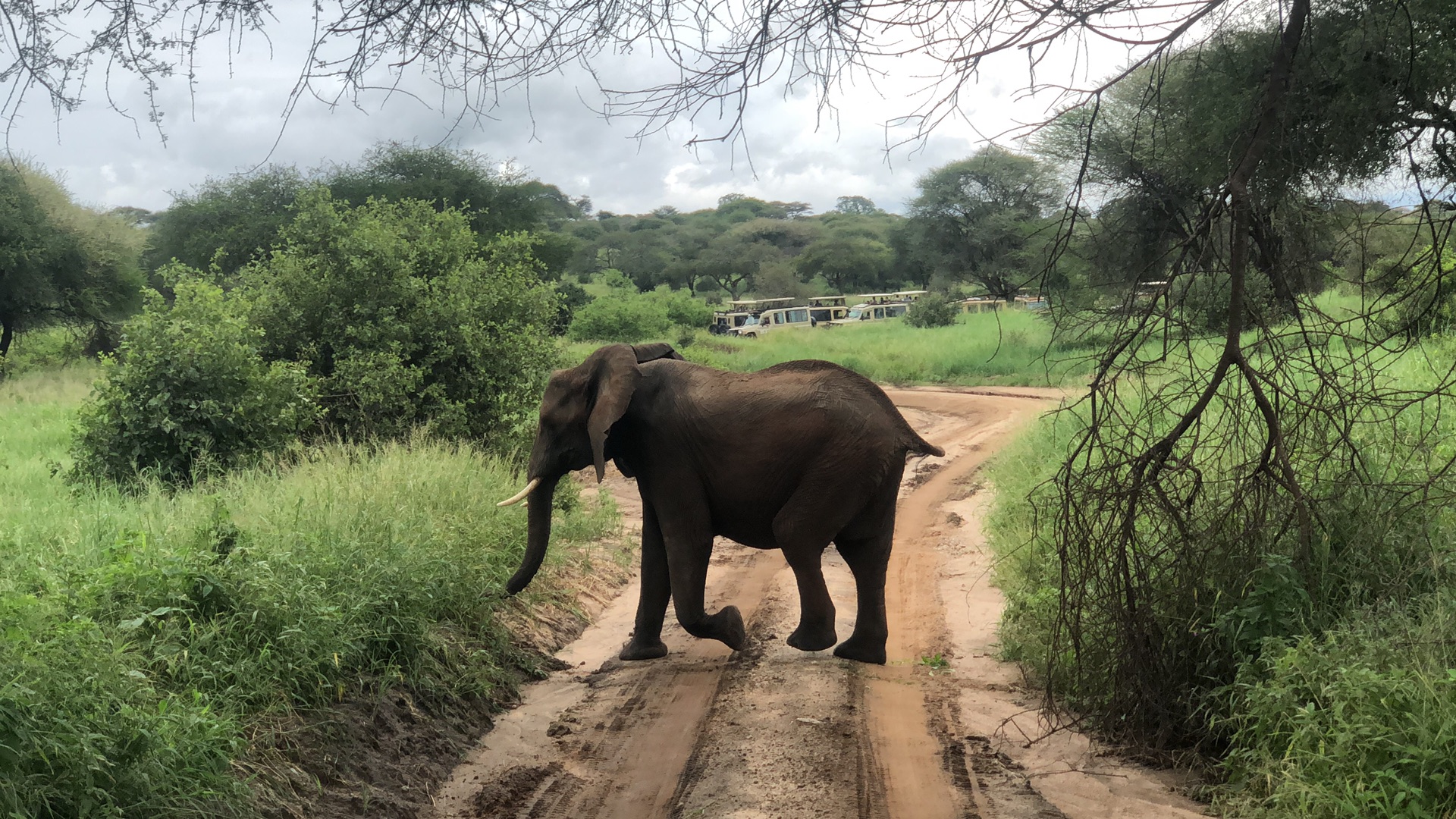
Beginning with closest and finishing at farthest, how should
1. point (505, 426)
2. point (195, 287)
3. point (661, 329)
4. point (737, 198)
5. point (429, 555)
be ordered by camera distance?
point (429, 555) → point (195, 287) → point (505, 426) → point (661, 329) → point (737, 198)

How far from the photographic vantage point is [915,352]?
27453 millimetres

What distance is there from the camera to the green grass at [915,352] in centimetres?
2475

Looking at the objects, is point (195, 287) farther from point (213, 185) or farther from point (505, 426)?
point (213, 185)

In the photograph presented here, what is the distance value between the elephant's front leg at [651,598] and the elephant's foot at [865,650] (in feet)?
3.78

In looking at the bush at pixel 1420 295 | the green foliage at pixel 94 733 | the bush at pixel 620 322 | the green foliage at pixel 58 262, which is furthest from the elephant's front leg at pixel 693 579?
the bush at pixel 620 322

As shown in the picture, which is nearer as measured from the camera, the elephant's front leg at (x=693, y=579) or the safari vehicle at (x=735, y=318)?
the elephant's front leg at (x=693, y=579)

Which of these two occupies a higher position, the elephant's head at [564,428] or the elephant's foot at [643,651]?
the elephant's head at [564,428]

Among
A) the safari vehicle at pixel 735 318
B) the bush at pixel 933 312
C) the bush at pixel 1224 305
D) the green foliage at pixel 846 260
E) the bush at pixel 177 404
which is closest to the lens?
the bush at pixel 1224 305

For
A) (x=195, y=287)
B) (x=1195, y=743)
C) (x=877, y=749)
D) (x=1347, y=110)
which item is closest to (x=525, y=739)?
(x=877, y=749)

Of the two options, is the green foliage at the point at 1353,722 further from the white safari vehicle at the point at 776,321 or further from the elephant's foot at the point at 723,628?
the white safari vehicle at the point at 776,321

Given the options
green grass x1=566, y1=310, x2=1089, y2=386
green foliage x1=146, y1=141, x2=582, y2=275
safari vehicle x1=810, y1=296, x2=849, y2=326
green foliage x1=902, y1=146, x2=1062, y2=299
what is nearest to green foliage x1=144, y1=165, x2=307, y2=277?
green foliage x1=146, y1=141, x2=582, y2=275

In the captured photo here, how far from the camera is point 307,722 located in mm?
4559

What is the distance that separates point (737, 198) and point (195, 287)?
87982mm

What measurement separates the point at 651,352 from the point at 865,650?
2.28 metres
